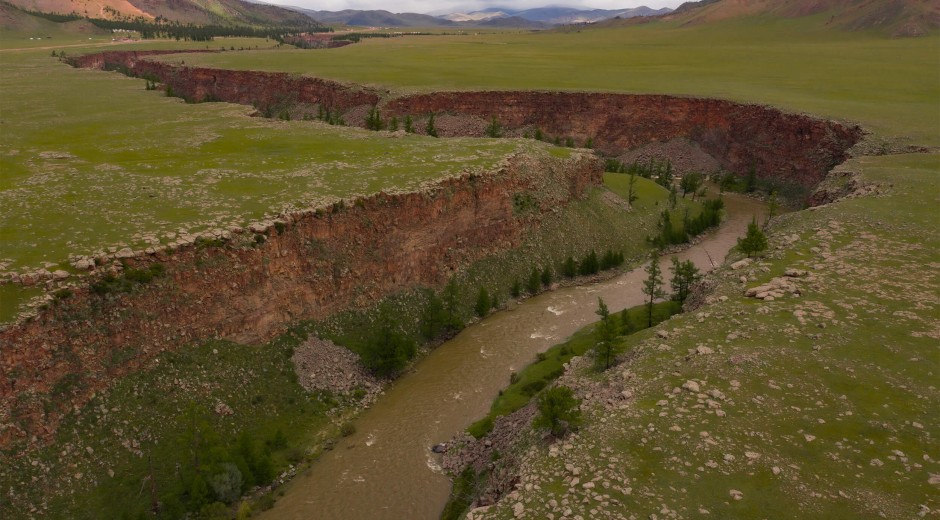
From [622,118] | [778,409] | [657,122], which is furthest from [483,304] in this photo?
[657,122]

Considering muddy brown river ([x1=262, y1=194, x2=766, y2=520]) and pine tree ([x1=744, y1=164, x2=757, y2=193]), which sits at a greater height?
pine tree ([x1=744, y1=164, x2=757, y2=193])

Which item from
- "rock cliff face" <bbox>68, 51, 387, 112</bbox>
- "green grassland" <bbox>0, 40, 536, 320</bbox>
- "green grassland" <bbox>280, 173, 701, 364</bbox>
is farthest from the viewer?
"rock cliff face" <bbox>68, 51, 387, 112</bbox>

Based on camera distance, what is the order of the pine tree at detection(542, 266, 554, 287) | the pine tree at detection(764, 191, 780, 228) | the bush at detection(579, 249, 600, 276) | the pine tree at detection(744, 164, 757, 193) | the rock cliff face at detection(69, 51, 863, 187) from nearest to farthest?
the pine tree at detection(542, 266, 554, 287) < the bush at detection(579, 249, 600, 276) < the pine tree at detection(764, 191, 780, 228) < the rock cliff face at detection(69, 51, 863, 187) < the pine tree at detection(744, 164, 757, 193)

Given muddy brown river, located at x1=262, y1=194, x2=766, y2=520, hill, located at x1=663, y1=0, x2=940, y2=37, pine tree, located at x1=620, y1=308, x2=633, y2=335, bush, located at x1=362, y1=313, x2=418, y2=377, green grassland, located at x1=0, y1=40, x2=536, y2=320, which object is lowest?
muddy brown river, located at x1=262, y1=194, x2=766, y2=520

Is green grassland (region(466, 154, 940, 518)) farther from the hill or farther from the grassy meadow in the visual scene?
the hill

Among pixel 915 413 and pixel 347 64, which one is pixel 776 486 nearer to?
pixel 915 413

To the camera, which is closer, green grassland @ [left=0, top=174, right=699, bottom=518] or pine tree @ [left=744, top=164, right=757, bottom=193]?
green grassland @ [left=0, top=174, right=699, bottom=518]

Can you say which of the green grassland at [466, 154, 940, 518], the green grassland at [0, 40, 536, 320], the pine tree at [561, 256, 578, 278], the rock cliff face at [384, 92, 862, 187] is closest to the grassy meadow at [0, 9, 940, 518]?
the green grassland at [466, 154, 940, 518]

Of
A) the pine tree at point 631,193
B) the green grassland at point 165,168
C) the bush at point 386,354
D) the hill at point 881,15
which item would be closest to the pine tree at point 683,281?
the green grassland at point 165,168
